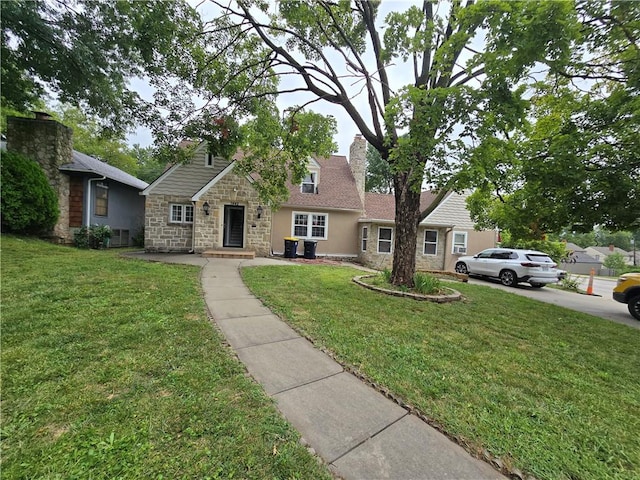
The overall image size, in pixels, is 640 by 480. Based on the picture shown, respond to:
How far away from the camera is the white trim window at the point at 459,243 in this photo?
52.3 feet

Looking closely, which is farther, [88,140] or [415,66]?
[88,140]

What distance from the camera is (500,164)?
→ 19.8 feet

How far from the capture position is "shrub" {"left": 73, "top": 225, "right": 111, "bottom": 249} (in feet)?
39.1

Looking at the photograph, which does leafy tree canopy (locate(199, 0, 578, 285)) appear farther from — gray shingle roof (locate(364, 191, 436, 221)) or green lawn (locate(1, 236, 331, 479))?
gray shingle roof (locate(364, 191, 436, 221))

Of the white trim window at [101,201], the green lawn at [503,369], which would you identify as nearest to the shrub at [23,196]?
the white trim window at [101,201]

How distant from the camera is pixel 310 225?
14.8 metres

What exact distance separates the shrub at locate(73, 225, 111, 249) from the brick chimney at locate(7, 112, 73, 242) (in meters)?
0.44

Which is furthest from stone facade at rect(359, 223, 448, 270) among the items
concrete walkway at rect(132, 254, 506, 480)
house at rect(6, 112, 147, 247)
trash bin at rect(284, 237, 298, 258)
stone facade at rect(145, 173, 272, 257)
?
house at rect(6, 112, 147, 247)

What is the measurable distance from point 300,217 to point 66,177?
1094 cm

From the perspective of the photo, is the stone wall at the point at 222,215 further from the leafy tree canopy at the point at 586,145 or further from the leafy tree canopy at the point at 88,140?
the leafy tree canopy at the point at 88,140

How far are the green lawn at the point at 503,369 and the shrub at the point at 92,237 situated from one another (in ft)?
35.8

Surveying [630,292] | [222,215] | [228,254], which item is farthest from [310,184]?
[630,292]

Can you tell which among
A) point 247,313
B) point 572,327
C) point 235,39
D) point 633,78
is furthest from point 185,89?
point 572,327

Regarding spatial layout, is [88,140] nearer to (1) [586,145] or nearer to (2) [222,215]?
(2) [222,215]
